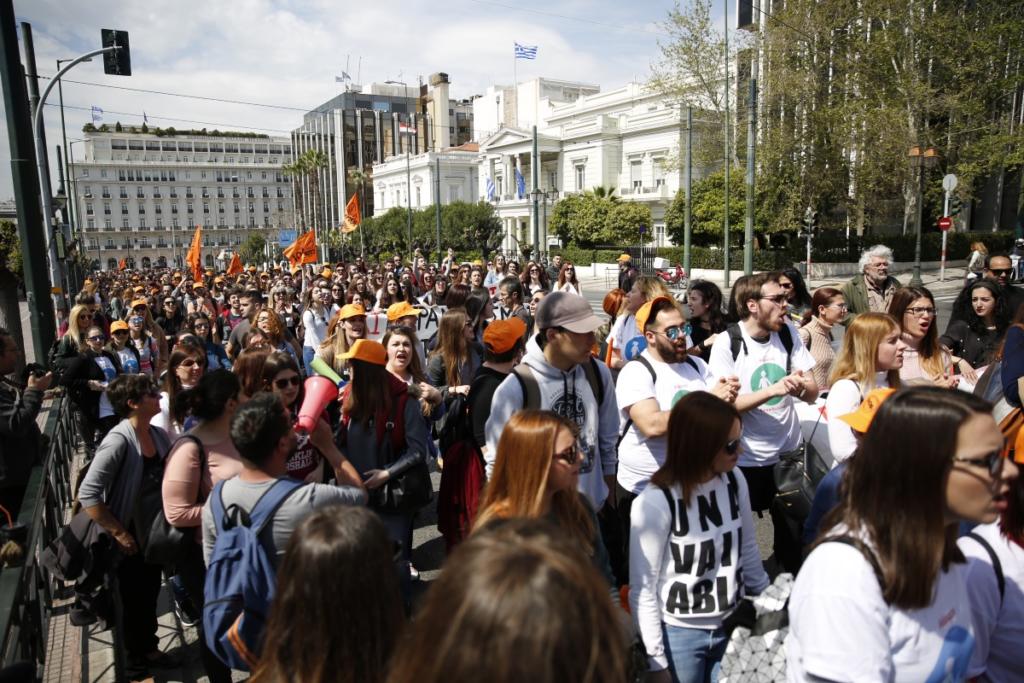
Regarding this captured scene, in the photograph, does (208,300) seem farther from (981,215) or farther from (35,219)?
(981,215)

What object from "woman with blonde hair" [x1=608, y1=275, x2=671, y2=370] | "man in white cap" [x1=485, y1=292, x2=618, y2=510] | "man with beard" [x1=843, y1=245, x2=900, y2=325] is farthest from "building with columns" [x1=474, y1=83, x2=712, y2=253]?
"man in white cap" [x1=485, y1=292, x2=618, y2=510]

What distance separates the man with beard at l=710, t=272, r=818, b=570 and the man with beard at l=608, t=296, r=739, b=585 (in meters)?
0.36

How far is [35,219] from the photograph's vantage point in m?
6.92

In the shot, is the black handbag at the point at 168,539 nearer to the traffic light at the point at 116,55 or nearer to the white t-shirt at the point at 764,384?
the white t-shirt at the point at 764,384

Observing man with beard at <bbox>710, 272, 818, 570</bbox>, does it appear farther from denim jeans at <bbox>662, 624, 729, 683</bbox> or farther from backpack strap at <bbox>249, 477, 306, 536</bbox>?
backpack strap at <bbox>249, 477, 306, 536</bbox>

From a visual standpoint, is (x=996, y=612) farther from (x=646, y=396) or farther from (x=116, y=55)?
(x=116, y=55)

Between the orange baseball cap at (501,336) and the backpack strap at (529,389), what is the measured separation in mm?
423

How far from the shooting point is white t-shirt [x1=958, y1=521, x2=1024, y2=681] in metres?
1.98

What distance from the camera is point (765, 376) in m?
4.11

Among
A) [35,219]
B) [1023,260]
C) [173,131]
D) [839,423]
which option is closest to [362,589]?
[839,423]

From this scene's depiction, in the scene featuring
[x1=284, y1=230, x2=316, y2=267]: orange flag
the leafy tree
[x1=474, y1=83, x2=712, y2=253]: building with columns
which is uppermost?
[x1=474, y1=83, x2=712, y2=253]: building with columns

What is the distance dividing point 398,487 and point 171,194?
456 feet

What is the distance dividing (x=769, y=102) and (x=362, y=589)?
121 ft

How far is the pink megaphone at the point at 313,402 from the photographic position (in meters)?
3.54
